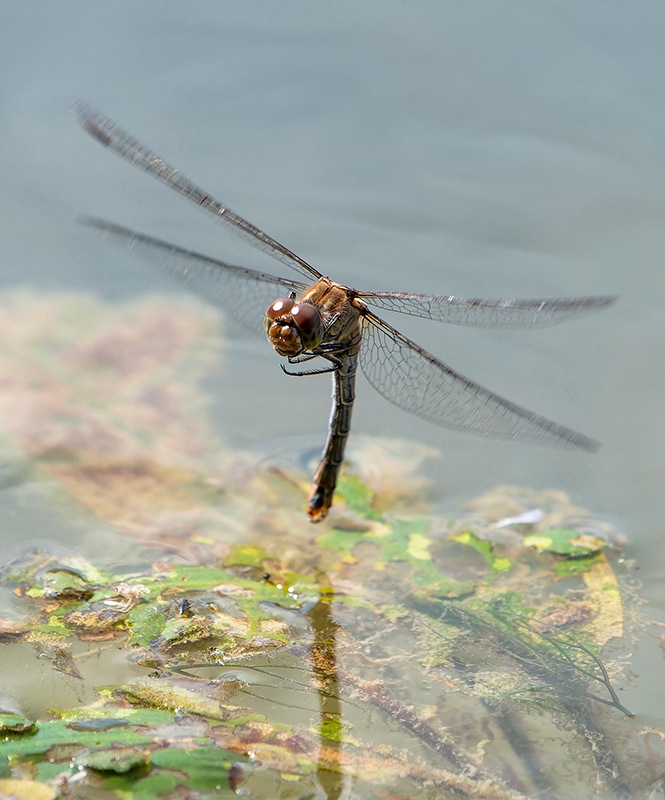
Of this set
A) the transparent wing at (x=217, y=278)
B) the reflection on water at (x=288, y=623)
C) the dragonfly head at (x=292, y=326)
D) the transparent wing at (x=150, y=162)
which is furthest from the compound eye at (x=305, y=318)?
the reflection on water at (x=288, y=623)

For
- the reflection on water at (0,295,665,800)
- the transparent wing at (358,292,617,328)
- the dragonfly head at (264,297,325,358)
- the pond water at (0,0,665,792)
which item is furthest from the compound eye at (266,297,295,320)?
the pond water at (0,0,665,792)

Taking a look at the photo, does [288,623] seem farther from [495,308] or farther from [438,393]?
[495,308]

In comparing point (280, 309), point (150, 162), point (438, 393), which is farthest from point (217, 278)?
point (438, 393)

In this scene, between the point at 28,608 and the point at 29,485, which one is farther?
the point at 29,485

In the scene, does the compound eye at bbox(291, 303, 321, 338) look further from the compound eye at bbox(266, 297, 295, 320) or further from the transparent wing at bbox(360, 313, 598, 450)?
the transparent wing at bbox(360, 313, 598, 450)

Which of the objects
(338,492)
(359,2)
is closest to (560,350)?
(338,492)

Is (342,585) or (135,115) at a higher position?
(135,115)

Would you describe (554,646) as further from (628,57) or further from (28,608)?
(628,57)

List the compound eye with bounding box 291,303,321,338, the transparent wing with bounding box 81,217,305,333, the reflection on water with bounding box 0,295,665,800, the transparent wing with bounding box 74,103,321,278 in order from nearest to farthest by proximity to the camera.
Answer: the reflection on water with bounding box 0,295,665,800 → the compound eye with bounding box 291,303,321,338 → the transparent wing with bounding box 74,103,321,278 → the transparent wing with bounding box 81,217,305,333
